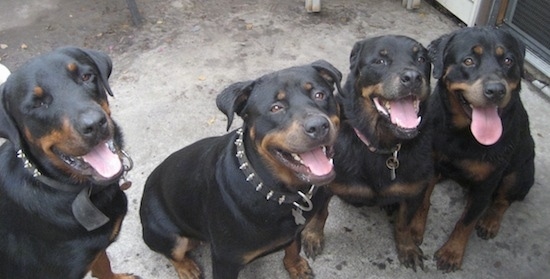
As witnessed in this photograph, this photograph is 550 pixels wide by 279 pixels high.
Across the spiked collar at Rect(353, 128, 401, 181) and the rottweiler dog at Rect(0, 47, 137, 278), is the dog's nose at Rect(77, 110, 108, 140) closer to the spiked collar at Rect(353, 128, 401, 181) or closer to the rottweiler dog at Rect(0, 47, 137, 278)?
the rottweiler dog at Rect(0, 47, 137, 278)

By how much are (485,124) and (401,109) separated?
476 millimetres

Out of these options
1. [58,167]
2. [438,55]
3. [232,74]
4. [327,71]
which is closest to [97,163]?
[58,167]

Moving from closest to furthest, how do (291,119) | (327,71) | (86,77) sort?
(291,119) → (86,77) → (327,71)

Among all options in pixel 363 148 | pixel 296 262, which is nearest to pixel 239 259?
pixel 296 262

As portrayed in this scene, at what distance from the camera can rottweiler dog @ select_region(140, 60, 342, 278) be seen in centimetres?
227

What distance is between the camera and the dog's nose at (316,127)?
217 centimetres

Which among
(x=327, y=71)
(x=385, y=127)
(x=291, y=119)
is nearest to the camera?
(x=291, y=119)

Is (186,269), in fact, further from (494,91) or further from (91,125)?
(494,91)

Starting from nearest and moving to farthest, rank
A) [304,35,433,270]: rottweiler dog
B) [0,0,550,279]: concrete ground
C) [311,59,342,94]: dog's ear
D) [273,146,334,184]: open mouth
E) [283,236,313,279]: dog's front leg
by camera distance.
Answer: [273,146,334,184]: open mouth → [311,59,342,94]: dog's ear → [304,35,433,270]: rottweiler dog → [283,236,313,279]: dog's front leg → [0,0,550,279]: concrete ground

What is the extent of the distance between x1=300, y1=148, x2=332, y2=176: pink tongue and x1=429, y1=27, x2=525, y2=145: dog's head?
92 centimetres

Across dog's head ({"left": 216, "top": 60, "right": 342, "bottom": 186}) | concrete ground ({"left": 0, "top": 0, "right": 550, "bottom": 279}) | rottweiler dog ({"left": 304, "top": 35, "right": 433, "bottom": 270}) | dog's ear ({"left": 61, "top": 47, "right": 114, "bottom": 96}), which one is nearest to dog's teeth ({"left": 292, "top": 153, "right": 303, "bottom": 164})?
dog's head ({"left": 216, "top": 60, "right": 342, "bottom": 186})

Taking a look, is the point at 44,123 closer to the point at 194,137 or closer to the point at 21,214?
the point at 21,214

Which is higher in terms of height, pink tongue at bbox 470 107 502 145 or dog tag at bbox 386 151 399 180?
pink tongue at bbox 470 107 502 145

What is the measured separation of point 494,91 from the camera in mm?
2562
